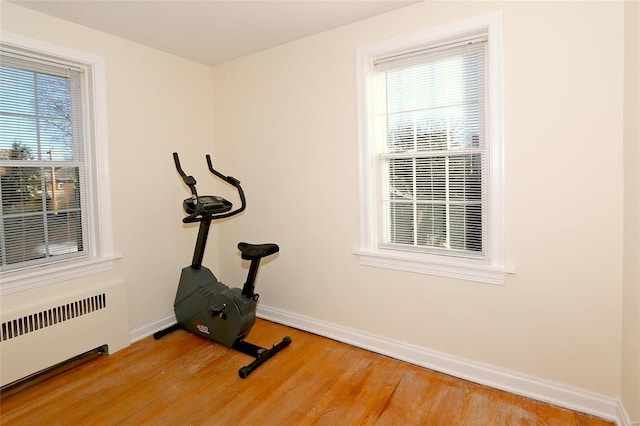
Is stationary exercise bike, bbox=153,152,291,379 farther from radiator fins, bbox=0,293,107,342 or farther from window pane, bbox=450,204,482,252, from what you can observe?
window pane, bbox=450,204,482,252

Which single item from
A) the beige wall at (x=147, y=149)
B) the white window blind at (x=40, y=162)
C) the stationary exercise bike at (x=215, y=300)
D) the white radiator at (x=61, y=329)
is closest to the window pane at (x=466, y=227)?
the stationary exercise bike at (x=215, y=300)

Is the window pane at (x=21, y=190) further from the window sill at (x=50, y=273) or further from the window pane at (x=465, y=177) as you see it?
the window pane at (x=465, y=177)

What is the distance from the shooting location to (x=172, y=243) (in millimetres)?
3320

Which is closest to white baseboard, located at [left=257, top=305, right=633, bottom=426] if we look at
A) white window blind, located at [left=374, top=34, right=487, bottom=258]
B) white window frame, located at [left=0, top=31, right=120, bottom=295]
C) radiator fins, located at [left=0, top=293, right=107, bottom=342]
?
white window blind, located at [left=374, top=34, right=487, bottom=258]

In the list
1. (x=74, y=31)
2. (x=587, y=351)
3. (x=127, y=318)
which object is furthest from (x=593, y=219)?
(x=74, y=31)

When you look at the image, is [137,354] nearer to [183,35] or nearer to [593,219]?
[183,35]

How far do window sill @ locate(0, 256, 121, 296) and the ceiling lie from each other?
5.80 feet

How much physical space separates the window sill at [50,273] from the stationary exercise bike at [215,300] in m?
0.64

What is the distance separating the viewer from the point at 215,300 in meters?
2.82

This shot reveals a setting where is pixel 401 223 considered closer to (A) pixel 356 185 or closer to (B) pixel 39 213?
(A) pixel 356 185

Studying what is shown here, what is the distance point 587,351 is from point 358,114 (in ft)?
6.83

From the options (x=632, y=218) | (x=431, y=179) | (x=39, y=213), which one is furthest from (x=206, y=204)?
(x=632, y=218)

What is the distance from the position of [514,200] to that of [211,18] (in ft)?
7.96

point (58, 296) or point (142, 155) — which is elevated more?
point (142, 155)
